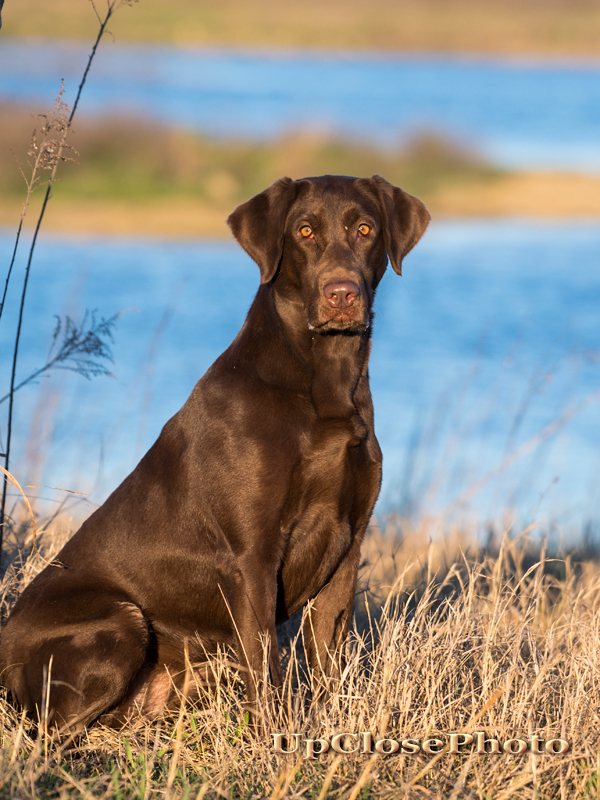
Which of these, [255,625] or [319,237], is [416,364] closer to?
[319,237]

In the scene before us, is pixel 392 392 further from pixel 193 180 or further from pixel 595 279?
pixel 193 180

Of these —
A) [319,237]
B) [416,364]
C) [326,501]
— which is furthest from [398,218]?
[416,364]

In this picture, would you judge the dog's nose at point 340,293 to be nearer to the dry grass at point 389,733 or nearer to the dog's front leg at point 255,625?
the dog's front leg at point 255,625

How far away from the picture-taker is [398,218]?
3.30m

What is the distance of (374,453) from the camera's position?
3.09 meters

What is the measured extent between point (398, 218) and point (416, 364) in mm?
6351

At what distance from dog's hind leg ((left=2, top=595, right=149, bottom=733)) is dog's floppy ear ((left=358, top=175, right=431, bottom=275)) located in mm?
1562

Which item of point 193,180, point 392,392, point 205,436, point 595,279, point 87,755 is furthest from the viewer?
point 193,180

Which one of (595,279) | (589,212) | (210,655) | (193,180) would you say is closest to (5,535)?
(210,655)

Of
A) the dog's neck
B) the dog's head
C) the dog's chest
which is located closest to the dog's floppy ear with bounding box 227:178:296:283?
the dog's head

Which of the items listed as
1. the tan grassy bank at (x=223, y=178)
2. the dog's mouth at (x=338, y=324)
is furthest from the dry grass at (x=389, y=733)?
the tan grassy bank at (x=223, y=178)

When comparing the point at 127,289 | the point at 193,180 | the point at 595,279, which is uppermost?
the point at 193,180

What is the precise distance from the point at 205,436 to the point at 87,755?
1.09m

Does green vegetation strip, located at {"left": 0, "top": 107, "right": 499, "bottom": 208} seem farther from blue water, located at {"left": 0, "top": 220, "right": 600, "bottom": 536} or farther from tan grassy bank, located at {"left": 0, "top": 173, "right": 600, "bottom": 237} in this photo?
blue water, located at {"left": 0, "top": 220, "right": 600, "bottom": 536}
